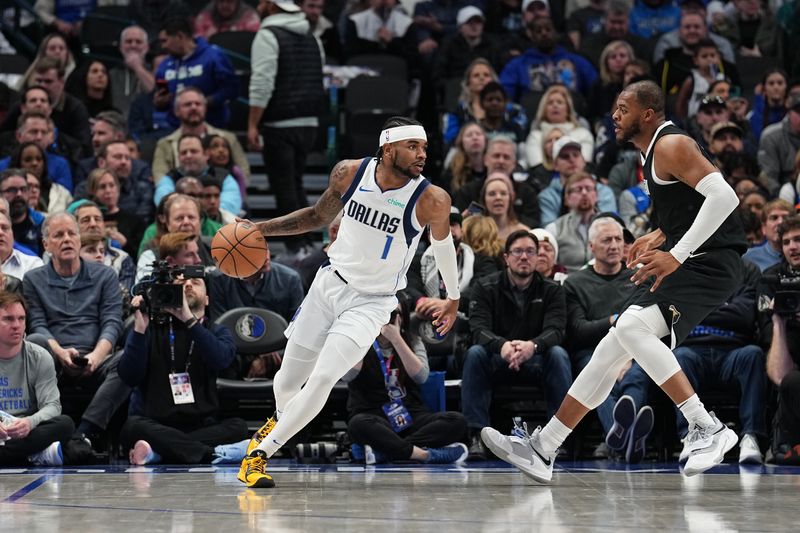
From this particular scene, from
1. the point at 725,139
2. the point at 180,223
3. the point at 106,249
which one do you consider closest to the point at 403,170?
the point at 180,223

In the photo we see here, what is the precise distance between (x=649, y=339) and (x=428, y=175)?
7.11m

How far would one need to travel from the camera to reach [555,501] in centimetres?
673

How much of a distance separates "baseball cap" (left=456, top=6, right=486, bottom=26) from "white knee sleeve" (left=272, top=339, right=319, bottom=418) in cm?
900

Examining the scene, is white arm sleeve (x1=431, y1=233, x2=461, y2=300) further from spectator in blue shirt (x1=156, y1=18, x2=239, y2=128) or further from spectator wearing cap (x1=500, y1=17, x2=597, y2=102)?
spectator wearing cap (x1=500, y1=17, x2=597, y2=102)

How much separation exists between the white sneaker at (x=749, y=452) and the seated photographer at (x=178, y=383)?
3528mm

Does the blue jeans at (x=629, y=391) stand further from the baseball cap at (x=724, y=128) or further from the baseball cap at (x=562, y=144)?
the baseball cap at (x=724, y=128)

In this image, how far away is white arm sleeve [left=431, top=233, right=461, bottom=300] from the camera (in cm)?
773

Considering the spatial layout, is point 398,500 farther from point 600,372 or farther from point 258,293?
point 258,293

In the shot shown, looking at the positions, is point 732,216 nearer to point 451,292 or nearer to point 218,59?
point 451,292

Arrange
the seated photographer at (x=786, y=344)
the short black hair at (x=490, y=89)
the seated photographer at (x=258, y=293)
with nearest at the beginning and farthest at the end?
1. the seated photographer at (x=786, y=344)
2. the seated photographer at (x=258, y=293)
3. the short black hair at (x=490, y=89)

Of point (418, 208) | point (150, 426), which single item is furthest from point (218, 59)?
point (418, 208)

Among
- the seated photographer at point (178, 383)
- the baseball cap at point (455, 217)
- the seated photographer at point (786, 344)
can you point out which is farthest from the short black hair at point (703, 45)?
the seated photographer at point (178, 383)

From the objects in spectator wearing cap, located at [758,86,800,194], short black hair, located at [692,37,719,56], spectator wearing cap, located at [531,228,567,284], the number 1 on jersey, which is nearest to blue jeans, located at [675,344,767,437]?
spectator wearing cap, located at [531,228,567,284]

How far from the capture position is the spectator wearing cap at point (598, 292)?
10039 mm
